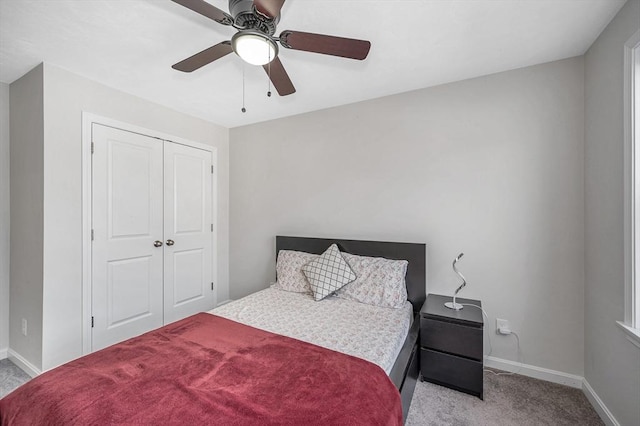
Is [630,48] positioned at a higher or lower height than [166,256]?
higher

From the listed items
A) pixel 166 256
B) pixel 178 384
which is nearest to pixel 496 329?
pixel 178 384

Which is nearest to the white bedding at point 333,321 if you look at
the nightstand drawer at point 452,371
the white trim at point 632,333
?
the nightstand drawer at point 452,371

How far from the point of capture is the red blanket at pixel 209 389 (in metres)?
1.07

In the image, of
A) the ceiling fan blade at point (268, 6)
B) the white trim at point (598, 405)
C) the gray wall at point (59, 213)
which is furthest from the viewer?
the gray wall at point (59, 213)

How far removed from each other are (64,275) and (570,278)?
13.4ft

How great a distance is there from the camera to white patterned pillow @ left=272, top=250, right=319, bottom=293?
2.77 m

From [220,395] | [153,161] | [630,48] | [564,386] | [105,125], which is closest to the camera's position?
[220,395]

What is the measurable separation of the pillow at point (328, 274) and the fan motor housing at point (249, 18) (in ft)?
6.14

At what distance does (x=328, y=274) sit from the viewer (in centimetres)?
255

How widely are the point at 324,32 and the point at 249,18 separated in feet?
2.04

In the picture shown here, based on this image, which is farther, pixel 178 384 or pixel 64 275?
pixel 64 275

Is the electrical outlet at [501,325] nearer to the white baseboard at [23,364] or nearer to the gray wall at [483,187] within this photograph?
the gray wall at [483,187]

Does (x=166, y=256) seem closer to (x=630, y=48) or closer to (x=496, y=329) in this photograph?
(x=496, y=329)

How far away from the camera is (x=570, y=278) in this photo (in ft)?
6.99
